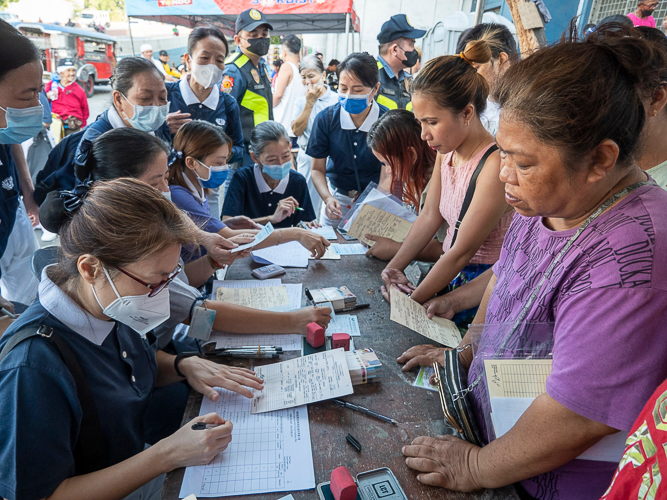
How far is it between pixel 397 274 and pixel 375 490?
3.63ft

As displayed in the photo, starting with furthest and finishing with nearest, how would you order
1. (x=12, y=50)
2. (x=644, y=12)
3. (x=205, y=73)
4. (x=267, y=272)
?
(x=644, y=12) → (x=205, y=73) → (x=267, y=272) → (x=12, y=50)

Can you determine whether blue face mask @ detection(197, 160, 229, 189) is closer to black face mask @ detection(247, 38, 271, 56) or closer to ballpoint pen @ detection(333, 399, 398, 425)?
ballpoint pen @ detection(333, 399, 398, 425)

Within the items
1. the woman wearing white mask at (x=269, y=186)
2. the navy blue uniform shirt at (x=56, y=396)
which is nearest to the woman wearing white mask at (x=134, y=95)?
the woman wearing white mask at (x=269, y=186)

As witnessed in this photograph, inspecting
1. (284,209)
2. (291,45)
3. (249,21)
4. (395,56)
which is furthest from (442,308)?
(291,45)

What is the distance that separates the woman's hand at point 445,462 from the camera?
0.89 meters

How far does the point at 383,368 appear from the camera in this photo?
4.22 feet

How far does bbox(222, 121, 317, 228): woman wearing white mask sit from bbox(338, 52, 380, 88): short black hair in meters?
0.60

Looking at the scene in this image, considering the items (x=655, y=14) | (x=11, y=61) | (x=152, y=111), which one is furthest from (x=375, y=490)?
(x=655, y=14)

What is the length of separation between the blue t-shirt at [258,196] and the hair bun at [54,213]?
65.5 inches

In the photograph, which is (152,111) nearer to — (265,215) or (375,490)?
(265,215)

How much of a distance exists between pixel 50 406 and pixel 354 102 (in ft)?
8.21

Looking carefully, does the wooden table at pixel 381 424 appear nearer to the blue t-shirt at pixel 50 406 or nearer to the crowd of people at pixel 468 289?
the crowd of people at pixel 468 289

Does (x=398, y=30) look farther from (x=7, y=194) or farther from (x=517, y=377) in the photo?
(x=517, y=377)

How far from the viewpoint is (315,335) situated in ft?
4.50
